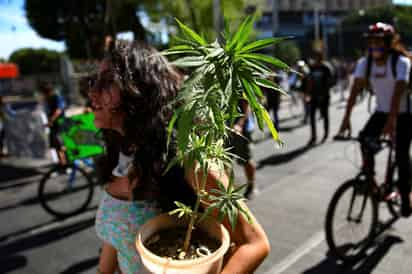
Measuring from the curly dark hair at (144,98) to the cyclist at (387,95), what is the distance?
7.40 feet

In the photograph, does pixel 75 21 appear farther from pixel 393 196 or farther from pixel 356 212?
pixel 356 212

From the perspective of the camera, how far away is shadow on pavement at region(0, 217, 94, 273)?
3713 mm

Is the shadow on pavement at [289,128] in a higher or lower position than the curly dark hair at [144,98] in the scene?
lower

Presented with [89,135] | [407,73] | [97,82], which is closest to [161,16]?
[89,135]

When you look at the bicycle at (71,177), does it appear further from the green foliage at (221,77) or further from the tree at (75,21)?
the tree at (75,21)

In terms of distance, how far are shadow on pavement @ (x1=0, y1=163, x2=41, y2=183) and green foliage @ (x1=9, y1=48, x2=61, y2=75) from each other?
46.8 m

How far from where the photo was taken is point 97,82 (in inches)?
52.8

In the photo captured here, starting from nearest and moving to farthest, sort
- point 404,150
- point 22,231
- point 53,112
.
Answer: point 404,150 → point 22,231 → point 53,112

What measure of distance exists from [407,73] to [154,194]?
274cm

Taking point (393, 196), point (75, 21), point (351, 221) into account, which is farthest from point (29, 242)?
point (75, 21)

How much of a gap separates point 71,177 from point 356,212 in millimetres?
3786

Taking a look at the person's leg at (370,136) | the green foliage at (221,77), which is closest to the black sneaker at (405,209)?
the person's leg at (370,136)

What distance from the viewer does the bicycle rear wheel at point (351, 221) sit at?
10.1 feet

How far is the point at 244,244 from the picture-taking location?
1133 millimetres
